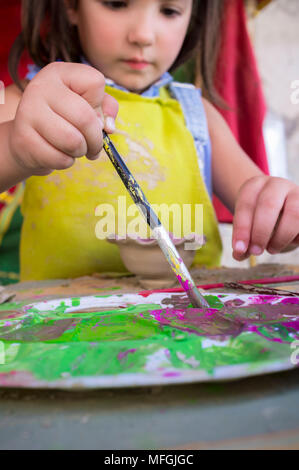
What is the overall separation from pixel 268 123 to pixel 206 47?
0.97 metres

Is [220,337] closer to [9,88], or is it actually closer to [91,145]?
[91,145]

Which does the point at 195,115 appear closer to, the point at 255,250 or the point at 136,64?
the point at 136,64

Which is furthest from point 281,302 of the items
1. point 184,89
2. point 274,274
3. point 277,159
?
point 277,159

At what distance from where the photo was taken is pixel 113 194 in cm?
91

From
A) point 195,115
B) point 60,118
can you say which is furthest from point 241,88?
point 60,118

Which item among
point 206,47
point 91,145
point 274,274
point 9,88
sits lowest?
point 274,274

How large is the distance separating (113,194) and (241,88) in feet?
2.34

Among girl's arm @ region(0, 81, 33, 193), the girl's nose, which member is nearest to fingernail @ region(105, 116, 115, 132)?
girl's arm @ region(0, 81, 33, 193)

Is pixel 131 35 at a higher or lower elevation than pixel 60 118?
higher

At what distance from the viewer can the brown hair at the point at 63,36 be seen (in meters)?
0.96

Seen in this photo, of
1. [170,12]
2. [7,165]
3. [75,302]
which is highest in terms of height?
[170,12]

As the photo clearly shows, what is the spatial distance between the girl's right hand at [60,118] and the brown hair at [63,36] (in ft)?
1.64
